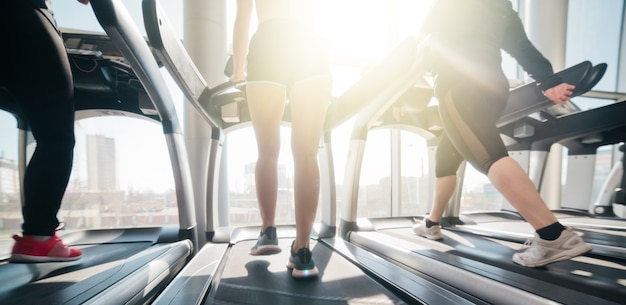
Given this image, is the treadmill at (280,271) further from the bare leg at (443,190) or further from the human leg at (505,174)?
the bare leg at (443,190)

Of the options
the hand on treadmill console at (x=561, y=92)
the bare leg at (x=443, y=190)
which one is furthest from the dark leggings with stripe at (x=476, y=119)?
the bare leg at (x=443, y=190)

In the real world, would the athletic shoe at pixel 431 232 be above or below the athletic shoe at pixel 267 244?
below

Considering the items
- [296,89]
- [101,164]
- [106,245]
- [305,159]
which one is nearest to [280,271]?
[305,159]

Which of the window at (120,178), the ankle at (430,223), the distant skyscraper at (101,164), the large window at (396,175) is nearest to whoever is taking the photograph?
the ankle at (430,223)

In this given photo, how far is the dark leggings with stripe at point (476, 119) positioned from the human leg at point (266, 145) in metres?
0.70

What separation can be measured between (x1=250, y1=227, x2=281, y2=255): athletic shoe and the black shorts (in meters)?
0.60

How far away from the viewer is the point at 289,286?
2.99ft

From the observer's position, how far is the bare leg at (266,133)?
1033 mm

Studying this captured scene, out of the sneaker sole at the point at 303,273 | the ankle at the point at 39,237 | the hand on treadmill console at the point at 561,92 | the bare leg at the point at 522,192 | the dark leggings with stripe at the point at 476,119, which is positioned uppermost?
the hand on treadmill console at the point at 561,92

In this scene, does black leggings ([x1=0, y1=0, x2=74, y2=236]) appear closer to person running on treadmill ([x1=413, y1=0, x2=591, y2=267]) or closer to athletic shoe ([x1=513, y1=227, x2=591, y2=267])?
person running on treadmill ([x1=413, y1=0, x2=591, y2=267])

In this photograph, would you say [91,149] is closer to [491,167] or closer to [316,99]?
[316,99]

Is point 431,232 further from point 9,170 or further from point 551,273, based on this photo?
point 9,170

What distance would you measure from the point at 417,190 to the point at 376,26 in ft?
6.75

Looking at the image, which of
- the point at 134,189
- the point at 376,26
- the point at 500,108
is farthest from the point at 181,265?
the point at 376,26
